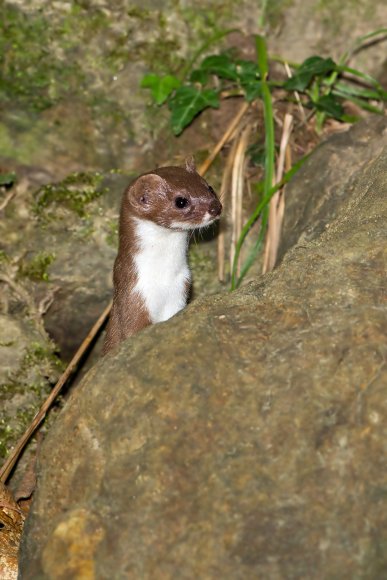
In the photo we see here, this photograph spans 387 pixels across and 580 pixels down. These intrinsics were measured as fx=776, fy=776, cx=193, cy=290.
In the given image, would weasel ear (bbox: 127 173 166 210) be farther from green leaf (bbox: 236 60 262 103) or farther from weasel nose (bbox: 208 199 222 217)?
green leaf (bbox: 236 60 262 103)

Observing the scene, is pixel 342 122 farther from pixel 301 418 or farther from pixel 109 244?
pixel 301 418

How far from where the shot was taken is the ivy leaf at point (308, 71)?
209 inches

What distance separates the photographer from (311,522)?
8.39 ft

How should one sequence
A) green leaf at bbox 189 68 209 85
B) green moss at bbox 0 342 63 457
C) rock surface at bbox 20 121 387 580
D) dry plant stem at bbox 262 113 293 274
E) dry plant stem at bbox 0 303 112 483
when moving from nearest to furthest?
rock surface at bbox 20 121 387 580 < dry plant stem at bbox 0 303 112 483 < green moss at bbox 0 342 63 457 < dry plant stem at bbox 262 113 293 274 < green leaf at bbox 189 68 209 85

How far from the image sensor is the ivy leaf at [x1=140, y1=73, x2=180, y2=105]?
18.0 feet

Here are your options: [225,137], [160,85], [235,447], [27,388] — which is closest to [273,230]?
[225,137]

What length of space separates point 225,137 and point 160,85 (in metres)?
0.59

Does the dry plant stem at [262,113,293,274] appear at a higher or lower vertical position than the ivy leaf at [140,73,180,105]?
lower

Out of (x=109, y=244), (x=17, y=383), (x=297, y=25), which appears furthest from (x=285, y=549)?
(x=297, y=25)

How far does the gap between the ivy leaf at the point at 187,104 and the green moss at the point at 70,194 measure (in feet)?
2.31

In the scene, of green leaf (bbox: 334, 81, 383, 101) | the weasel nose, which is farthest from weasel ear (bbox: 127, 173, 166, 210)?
green leaf (bbox: 334, 81, 383, 101)

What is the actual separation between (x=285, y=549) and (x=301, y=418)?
1.52 feet

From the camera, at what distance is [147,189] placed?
14.6 feet

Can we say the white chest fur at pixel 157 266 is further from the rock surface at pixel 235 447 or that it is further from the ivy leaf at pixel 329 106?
the ivy leaf at pixel 329 106
